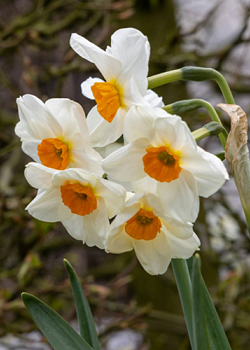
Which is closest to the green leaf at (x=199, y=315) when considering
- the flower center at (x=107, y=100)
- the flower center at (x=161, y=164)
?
the flower center at (x=161, y=164)

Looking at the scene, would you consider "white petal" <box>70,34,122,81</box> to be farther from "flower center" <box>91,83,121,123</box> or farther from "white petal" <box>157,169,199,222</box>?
"white petal" <box>157,169,199,222</box>

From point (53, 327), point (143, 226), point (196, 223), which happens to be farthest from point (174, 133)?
point (196, 223)

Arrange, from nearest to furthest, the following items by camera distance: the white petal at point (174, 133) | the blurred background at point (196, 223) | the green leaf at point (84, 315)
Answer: the white petal at point (174, 133)
the green leaf at point (84, 315)
the blurred background at point (196, 223)

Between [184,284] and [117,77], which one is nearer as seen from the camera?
[117,77]

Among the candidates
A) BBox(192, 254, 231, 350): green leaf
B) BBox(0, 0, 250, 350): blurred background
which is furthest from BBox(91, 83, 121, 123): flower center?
BBox(0, 0, 250, 350): blurred background

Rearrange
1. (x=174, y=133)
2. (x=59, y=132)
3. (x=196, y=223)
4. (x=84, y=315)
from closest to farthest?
(x=174, y=133), (x=59, y=132), (x=84, y=315), (x=196, y=223)

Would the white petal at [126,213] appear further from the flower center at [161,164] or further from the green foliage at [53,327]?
the green foliage at [53,327]

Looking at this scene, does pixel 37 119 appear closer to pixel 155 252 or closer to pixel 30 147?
pixel 30 147
